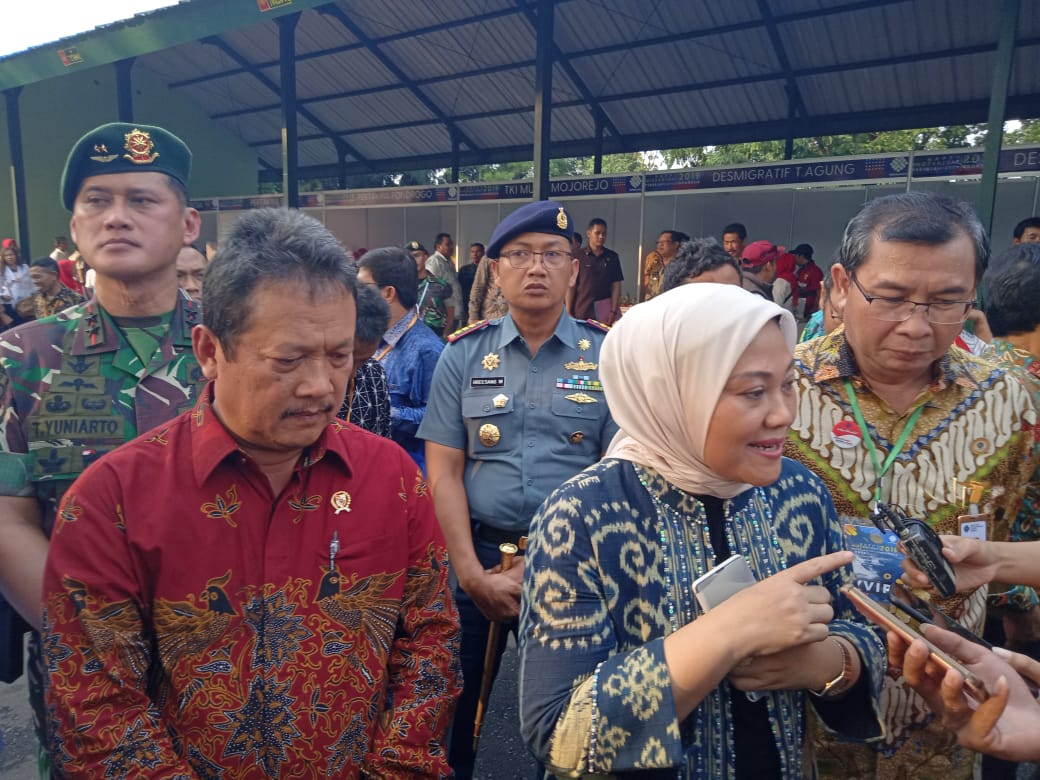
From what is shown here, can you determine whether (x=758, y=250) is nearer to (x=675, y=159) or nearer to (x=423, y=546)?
(x=423, y=546)

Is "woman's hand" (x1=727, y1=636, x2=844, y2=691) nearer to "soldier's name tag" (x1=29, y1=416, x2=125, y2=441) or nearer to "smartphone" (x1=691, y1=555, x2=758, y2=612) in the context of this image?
"smartphone" (x1=691, y1=555, x2=758, y2=612)

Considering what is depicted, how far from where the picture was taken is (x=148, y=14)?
32.9 ft

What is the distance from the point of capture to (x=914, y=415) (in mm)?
1785

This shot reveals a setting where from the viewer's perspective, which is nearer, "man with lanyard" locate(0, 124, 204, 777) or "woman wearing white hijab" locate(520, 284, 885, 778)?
"woman wearing white hijab" locate(520, 284, 885, 778)

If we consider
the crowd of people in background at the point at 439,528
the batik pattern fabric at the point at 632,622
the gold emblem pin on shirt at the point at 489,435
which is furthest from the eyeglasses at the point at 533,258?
the batik pattern fabric at the point at 632,622

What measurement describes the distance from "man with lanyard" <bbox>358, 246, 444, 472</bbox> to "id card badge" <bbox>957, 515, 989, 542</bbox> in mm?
2007

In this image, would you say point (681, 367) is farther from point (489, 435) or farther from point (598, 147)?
point (598, 147)

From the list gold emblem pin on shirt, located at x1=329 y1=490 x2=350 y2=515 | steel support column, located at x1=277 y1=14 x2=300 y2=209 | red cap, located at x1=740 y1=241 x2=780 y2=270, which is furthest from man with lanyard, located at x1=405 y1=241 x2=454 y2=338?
gold emblem pin on shirt, located at x1=329 y1=490 x2=350 y2=515

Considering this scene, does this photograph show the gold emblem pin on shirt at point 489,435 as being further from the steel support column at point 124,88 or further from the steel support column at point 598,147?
the steel support column at point 124,88

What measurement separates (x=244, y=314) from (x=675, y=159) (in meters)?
32.8

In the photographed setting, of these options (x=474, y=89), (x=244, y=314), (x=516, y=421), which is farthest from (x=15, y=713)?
(x=474, y=89)

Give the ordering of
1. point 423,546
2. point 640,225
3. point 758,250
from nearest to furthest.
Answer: point 423,546, point 758,250, point 640,225

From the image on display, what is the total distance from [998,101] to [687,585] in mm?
7211

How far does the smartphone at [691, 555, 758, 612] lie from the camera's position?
1.20 meters
